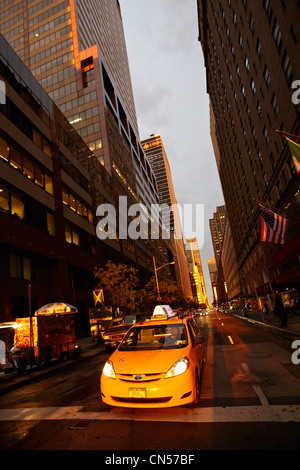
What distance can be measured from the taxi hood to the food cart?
757cm

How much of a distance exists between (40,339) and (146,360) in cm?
880

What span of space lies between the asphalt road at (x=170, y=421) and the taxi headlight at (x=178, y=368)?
27.8 inches

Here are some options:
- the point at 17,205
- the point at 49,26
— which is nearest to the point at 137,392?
the point at 17,205

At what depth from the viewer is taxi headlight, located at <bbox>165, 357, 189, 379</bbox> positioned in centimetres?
484

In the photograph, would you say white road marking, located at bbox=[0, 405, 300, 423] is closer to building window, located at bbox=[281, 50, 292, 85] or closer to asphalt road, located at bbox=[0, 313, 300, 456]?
asphalt road, located at bbox=[0, 313, 300, 456]

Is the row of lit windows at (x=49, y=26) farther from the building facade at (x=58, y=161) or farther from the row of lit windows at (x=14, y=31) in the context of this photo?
the row of lit windows at (x=14, y=31)

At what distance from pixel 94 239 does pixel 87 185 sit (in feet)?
23.3

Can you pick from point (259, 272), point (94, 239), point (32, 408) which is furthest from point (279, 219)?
point (259, 272)

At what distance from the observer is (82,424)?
4.71 metres

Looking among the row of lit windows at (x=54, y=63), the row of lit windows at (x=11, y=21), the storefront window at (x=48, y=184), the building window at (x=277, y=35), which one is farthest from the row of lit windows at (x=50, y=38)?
the storefront window at (x=48, y=184)

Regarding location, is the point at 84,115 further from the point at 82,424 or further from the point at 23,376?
the point at 82,424

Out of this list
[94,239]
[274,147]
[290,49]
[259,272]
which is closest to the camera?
[290,49]

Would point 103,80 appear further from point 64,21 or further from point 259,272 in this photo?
point 259,272
